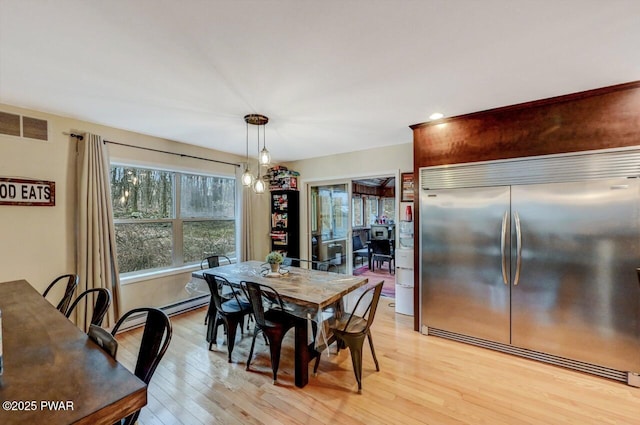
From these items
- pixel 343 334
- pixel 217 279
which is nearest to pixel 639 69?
pixel 343 334

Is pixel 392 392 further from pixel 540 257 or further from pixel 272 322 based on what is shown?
pixel 540 257

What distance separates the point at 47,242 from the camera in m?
2.91

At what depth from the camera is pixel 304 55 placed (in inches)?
74.5

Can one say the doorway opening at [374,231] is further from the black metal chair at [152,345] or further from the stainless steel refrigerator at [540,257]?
the black metal chair at [152,345]

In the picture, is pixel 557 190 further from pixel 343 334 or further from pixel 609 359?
pixel 343 334

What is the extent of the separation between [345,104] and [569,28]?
1.69 meters

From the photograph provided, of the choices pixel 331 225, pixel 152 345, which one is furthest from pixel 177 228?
pixel 152 345

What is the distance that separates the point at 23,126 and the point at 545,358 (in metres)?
5.79

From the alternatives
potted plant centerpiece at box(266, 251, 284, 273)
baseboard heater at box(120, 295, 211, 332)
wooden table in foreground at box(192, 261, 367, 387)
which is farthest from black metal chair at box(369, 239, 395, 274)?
baseboard heater at box(120, 295, 211, 332)

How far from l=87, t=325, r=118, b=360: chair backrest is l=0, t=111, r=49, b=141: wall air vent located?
283 centimetres

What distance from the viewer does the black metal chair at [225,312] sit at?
8.87 ft

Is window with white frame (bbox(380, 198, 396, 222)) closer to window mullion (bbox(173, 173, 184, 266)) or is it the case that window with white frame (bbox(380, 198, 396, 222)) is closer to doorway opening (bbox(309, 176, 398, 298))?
doorway opening (bbox(309, 176, 398, 298))

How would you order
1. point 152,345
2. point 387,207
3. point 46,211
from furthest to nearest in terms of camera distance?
point 387,207, point 46,211, point 152,345

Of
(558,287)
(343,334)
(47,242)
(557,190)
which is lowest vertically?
(343,334)
